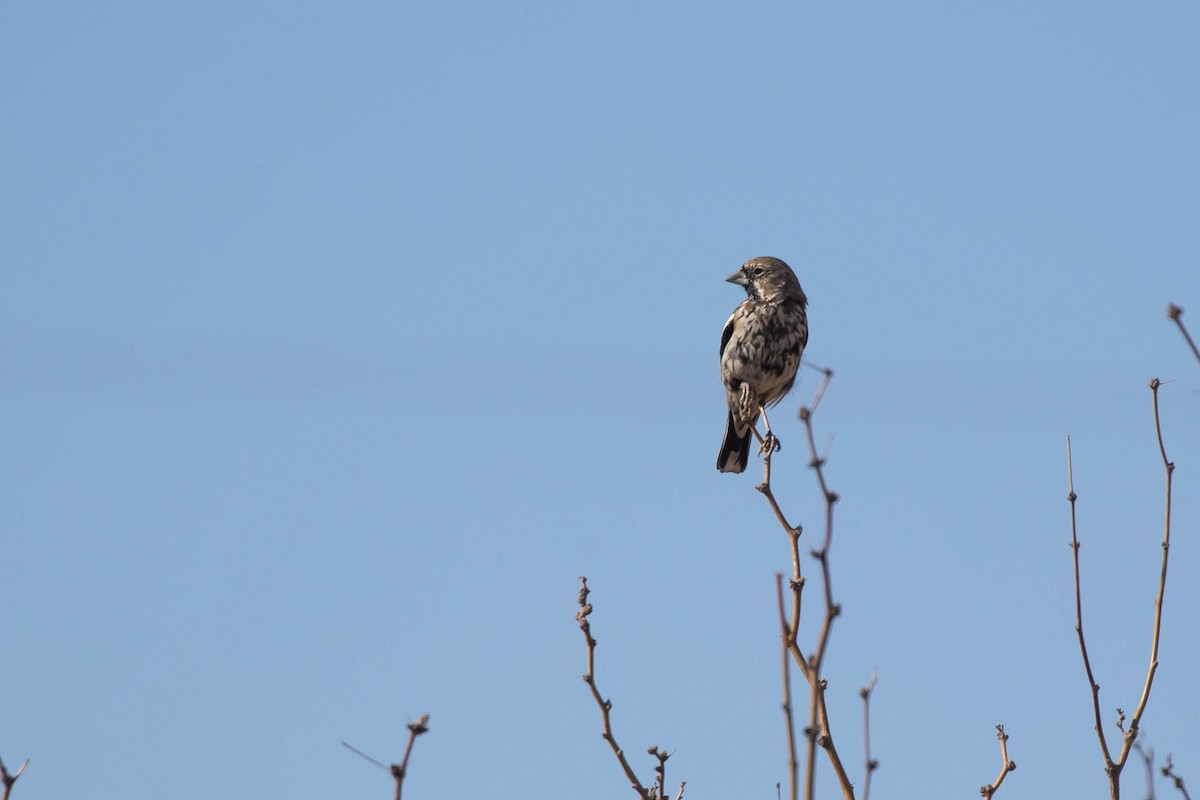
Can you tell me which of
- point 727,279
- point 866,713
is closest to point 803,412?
point 866,713

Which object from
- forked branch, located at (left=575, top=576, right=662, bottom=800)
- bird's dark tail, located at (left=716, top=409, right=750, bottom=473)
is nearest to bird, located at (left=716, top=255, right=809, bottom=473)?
bird's dark tail, located at (left=716, top=409, right=750, bottom=473)

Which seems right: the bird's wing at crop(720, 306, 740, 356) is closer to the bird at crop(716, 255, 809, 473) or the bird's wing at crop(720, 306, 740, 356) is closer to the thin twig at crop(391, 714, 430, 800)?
the bird at crop(716, 255, 809, 473)

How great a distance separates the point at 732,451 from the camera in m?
8.91

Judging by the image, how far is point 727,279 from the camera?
9.27 metres

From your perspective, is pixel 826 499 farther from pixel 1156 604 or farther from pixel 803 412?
pixel 1156 604

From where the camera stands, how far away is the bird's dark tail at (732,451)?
8883 mm

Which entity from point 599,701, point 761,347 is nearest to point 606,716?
point 599,701

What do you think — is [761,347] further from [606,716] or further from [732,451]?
[606,716]

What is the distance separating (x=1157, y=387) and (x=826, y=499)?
132cm

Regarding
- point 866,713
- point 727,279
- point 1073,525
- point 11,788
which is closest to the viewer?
point 11,788

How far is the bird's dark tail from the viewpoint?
29.1 ft

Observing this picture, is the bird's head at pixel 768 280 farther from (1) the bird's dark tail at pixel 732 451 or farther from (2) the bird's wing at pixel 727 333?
(1) the bird's dark tail at pixel 732 451

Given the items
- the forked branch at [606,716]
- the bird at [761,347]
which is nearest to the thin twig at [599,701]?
the forked branch at [606,716]

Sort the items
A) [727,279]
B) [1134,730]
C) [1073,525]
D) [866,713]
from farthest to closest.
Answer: [727,279] → [1073,525] → [1134,730] → [866,713]
